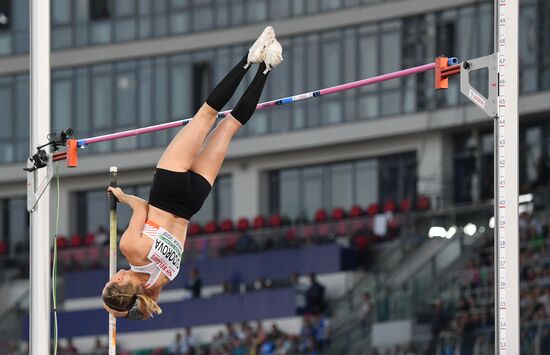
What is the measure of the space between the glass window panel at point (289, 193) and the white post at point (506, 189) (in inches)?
841

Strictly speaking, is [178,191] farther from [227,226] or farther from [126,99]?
[126,99]

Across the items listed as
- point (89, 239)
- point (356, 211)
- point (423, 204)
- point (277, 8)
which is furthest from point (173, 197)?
point (277, 8)

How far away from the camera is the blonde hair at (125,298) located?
9.31 m

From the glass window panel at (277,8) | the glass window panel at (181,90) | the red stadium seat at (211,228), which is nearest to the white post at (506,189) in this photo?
the red stadium seat at (211,228)

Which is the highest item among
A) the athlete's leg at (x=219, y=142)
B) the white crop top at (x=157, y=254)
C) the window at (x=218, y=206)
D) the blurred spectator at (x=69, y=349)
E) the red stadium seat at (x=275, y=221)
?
the window at (x=218, y=206)

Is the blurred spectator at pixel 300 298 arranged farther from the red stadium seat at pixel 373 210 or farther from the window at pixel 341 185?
the window at pixel 341 185

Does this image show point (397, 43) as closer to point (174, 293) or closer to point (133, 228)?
point (174, 293)

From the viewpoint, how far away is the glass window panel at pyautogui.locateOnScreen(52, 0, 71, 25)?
3242 centimetres

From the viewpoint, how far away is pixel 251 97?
962 centimetres

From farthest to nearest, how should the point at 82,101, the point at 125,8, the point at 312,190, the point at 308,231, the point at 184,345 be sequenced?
the point at 82,101 → the point at 125,8 → the point at 312,190 → the point at 308,231 → the point at 184,345

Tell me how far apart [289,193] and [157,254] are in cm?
2118

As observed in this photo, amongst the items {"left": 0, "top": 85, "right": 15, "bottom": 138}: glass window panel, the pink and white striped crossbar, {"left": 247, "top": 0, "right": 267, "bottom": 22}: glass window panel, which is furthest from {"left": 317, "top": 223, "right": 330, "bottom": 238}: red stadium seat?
the pink and white striped crossbar

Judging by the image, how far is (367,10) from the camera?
29484 millimetres

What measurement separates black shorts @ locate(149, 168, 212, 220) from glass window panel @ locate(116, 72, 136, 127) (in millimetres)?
22386
